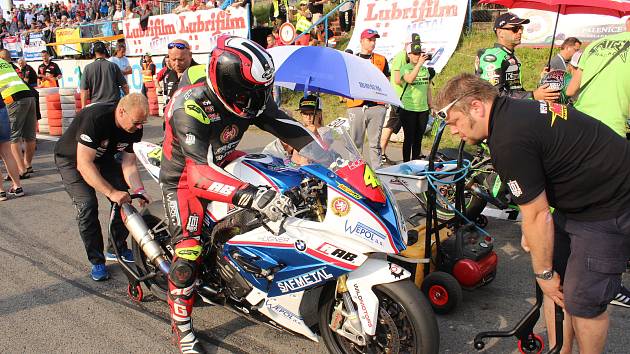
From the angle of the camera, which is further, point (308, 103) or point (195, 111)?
point (308, 103)

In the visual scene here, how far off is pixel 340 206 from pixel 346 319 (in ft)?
2.21

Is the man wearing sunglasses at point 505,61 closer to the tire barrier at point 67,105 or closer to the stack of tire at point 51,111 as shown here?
the tire barrier at point 67,105

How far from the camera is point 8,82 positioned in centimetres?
813

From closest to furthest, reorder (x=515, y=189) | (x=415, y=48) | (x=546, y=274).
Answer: (x=515, y=189) → (x=546, y=274) → (x=415, y=48)

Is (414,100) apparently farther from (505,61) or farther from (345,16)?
(345,16)

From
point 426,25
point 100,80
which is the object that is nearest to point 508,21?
point 100,80

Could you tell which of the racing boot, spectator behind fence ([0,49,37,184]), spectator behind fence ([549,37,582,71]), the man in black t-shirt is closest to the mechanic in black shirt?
the racing boot

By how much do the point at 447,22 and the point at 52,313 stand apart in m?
11.5

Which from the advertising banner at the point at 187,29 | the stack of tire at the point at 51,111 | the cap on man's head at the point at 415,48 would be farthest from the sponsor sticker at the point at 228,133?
the advertising banner at the point at 187,29

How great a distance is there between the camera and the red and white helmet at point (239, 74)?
300 cm

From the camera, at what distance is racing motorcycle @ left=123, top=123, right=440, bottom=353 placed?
9.30ft

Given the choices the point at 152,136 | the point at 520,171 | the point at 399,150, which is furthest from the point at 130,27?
the point at 520,171

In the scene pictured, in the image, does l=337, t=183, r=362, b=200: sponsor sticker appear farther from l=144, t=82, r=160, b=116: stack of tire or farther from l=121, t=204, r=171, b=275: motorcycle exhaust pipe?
l=144, t=82, r=160, b=116: stack of tire

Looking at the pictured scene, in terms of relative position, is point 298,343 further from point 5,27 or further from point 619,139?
point 5,27
